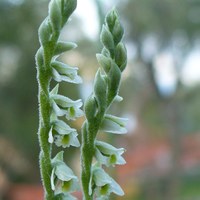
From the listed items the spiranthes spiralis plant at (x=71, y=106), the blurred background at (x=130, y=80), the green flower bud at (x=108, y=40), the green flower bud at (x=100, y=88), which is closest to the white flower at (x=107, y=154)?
the spiranthes spiralis plant at (x=71, y=106)

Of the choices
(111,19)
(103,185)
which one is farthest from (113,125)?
(111,19)

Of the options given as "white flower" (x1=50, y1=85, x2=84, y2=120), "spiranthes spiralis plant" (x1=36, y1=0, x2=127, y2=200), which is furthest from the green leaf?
"white flower" (x1=50, y1=85, x2=84, y2=120)

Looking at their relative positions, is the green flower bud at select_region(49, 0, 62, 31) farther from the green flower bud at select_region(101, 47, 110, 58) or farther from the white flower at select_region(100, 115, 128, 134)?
the white flower at select_region(100, 115, 128, 134)

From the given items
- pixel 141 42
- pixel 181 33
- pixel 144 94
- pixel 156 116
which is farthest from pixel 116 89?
pixel 156 116

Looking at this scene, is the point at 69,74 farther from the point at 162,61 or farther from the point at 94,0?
the point at 162,61

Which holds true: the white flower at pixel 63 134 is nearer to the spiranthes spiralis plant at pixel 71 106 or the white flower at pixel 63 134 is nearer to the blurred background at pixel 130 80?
the spiranthes spiralis plant at pixel 71 106

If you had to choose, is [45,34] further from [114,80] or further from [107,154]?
[107,154]
